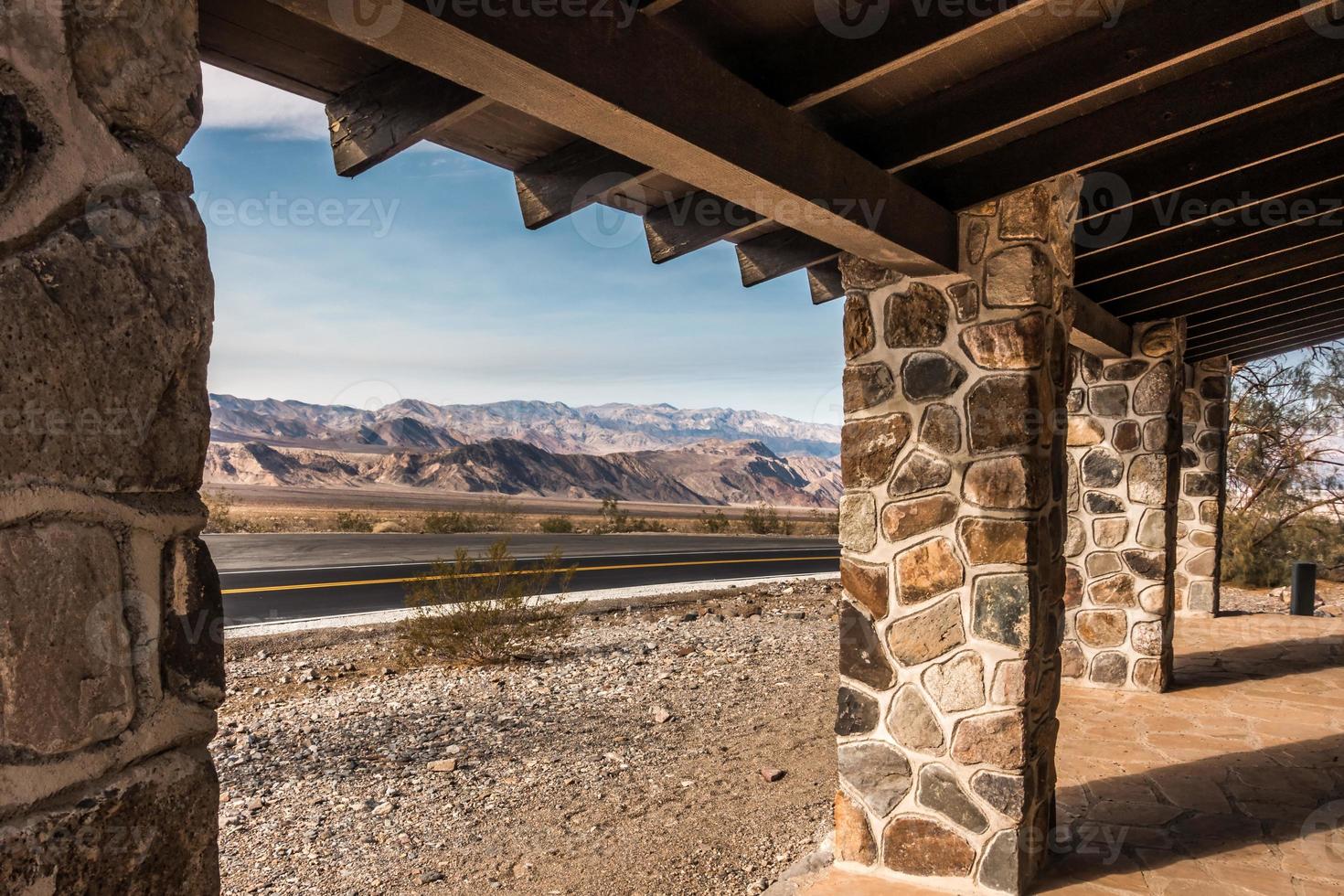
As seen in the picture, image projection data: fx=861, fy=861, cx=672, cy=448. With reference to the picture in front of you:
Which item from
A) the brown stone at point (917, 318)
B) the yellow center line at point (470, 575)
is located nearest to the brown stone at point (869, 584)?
the brown stone at point (917, 318)

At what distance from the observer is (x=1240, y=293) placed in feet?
19.4

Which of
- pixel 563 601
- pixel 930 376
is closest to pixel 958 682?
pixel 930 376

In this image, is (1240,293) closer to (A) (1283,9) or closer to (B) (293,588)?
(A) (1283,9)

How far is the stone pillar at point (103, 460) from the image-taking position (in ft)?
3.36

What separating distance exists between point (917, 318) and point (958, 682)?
1.47 metres

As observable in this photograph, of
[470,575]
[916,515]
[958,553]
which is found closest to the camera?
[958,553]

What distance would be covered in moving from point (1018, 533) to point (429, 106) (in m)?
2.51

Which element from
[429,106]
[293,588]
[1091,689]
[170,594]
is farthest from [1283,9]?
[293,588]

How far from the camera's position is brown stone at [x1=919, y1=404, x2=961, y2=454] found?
3420 mm

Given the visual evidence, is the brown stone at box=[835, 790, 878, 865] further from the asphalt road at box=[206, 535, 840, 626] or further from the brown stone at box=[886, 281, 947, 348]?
the asphalt road at box=[206, 535, 840, 626]

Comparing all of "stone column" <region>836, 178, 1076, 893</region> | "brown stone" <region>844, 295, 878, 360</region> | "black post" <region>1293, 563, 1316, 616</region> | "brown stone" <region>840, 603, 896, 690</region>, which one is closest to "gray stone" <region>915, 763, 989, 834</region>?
"stone column" <region>836, 178, 1076, 893</region>

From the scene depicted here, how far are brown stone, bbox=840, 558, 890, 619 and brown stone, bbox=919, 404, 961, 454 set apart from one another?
553mm

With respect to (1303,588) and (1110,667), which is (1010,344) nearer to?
(1110,667)

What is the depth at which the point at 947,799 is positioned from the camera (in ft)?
11.2
